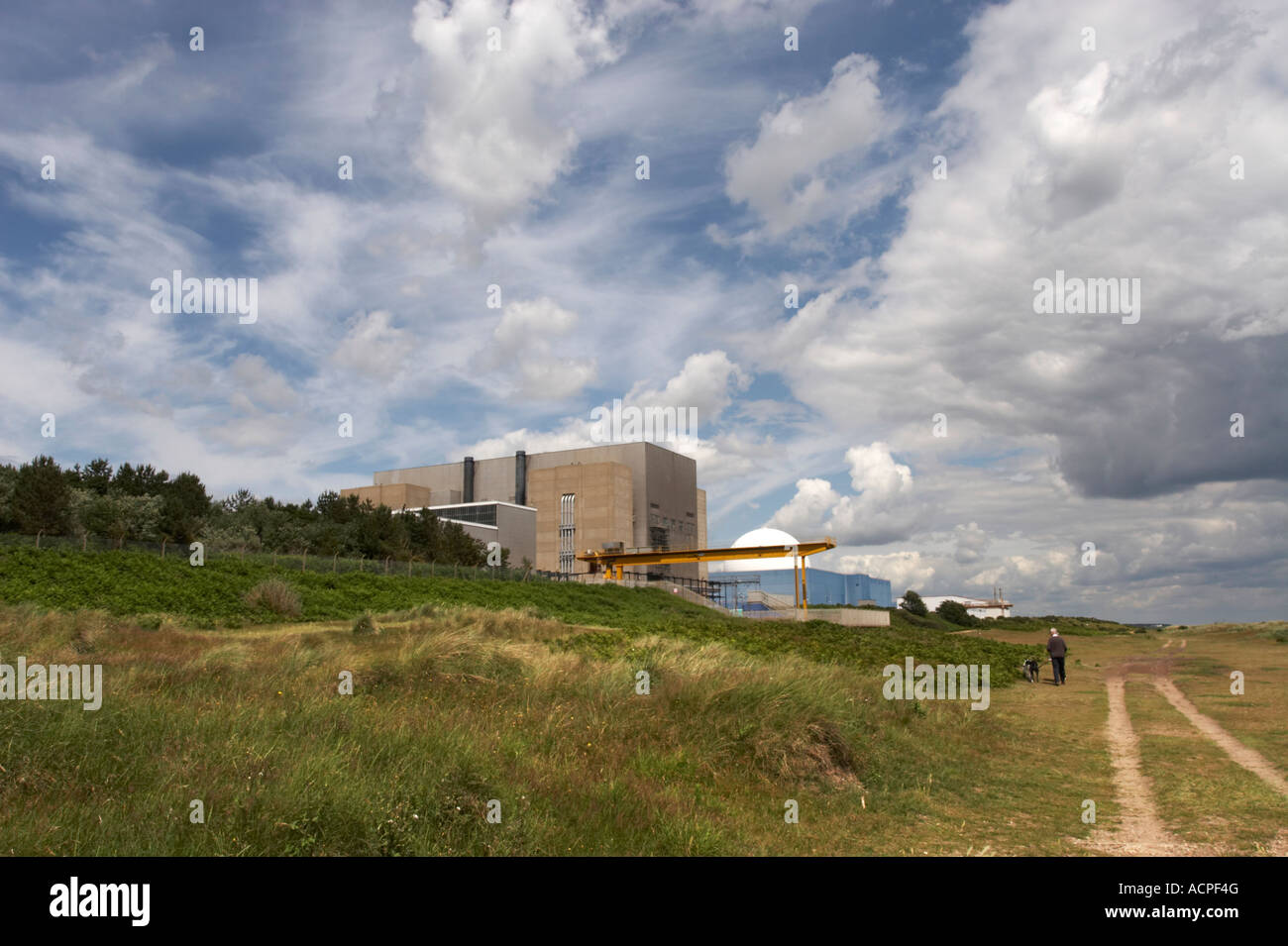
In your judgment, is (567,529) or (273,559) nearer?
(273,559)

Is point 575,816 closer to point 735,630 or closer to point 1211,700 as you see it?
point 1211,700

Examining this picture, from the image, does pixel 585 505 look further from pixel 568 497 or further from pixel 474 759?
pixel 474 759

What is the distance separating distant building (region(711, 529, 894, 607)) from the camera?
362ft

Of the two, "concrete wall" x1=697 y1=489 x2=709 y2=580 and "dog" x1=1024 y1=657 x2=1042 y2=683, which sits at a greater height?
"concrete wall" x1=697 y1=489 x2=709 y2=580

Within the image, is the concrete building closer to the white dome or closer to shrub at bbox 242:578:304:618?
the white dome

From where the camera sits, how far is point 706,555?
71.1m

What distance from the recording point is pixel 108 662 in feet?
43.3

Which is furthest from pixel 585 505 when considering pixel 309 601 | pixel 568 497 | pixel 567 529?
pixel 309 601

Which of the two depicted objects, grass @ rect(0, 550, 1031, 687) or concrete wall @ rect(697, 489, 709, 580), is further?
concrete wall @ rect(697, 489, 709, 580)

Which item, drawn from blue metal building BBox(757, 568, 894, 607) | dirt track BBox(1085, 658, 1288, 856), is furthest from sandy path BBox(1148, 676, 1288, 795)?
blue metal building BBox(757, 568, 894, 607)

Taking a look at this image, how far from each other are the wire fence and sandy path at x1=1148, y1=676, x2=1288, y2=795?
4121 centimetres

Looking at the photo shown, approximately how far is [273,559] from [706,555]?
120 feet
